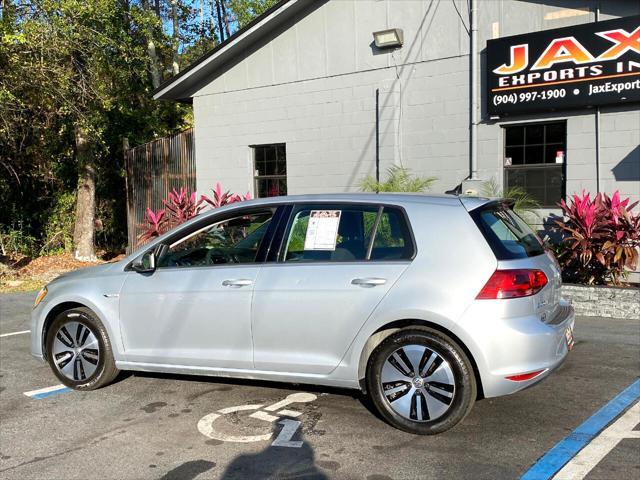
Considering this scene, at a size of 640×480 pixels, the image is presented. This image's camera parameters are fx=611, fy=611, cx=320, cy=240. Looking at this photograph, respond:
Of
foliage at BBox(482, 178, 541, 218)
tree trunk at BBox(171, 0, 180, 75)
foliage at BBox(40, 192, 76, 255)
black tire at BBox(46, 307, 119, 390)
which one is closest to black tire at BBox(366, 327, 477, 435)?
black tire at BBox(46, 307, 119, 390)

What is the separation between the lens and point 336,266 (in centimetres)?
445

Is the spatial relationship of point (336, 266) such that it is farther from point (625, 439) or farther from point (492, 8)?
point (492, 8)

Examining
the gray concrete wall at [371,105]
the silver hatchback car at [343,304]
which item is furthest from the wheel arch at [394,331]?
the gray concrete wall at [371,105]

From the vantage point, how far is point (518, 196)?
9773 mm

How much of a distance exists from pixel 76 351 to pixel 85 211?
34.4 ft

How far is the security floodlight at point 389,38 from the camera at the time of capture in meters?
11.0

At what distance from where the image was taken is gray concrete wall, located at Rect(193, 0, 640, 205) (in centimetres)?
955

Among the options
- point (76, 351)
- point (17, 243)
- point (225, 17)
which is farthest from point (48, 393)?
point (225, 17)

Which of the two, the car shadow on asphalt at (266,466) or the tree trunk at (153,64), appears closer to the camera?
the car shadow on asphalt at (266,466)

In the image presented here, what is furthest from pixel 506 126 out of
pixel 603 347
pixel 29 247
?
pixel 29 247

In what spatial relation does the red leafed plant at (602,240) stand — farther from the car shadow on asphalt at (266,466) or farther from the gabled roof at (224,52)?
the gabled roof at (224,52)

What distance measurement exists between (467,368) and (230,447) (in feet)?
5.45

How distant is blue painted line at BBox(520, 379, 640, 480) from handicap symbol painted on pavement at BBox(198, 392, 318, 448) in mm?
1530

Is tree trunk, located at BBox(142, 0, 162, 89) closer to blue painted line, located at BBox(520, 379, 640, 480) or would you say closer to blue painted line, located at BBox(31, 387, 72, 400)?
blue painted line, located at BBox(31, 387, 72, 400)
